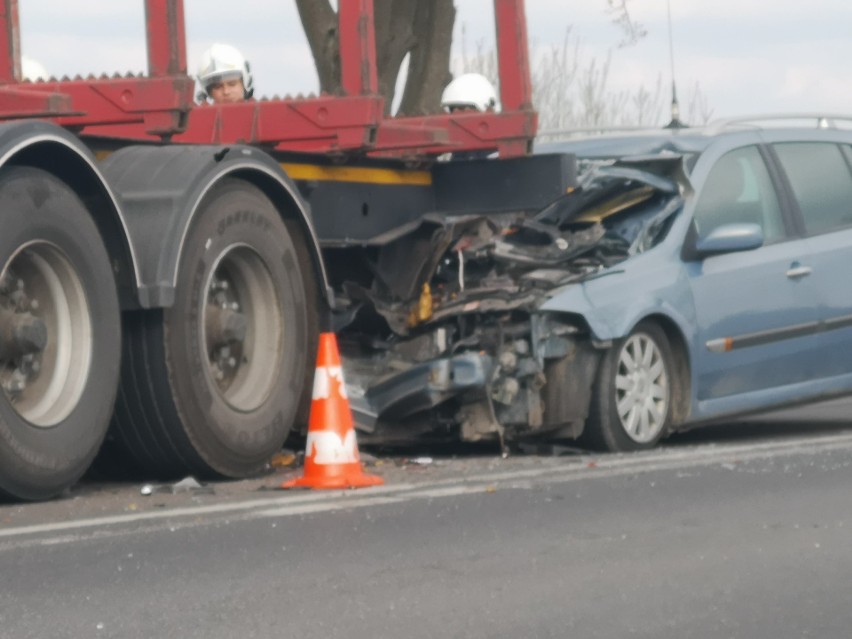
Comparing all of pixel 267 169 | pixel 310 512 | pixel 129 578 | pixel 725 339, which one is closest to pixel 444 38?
pixel 725 339

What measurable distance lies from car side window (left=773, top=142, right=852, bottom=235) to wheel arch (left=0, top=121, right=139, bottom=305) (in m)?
4.35

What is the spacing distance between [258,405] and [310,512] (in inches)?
67.8

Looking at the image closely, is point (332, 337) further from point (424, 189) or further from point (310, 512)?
point (424, 189)

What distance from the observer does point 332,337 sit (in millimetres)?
8625

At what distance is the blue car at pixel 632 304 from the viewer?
959cm

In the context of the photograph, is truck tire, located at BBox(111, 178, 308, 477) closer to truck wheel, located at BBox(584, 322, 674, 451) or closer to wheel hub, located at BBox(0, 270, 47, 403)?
wheel hub, located at BBox(0, 270, 47, 403)

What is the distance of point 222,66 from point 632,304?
305 centimetres

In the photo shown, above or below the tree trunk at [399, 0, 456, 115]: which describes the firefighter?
below

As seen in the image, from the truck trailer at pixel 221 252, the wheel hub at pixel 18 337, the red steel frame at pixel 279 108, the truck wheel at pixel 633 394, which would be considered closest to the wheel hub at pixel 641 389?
the truck wheel at pixel 633 394

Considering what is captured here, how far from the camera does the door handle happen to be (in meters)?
10.7

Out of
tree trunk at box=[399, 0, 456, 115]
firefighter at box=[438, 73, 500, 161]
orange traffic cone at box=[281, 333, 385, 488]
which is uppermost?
tree trunk at box=[399, 0, 456, 115]

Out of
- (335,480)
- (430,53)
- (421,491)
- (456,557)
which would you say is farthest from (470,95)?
(456,557)

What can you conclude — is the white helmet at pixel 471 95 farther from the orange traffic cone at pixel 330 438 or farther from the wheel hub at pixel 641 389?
the orange traffic cone at pixel 330 438

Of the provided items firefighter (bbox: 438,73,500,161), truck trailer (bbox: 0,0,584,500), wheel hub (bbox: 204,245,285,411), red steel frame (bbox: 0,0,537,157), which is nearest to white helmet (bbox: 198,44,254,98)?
red steel frame (bbox: 0,0,537,157)
